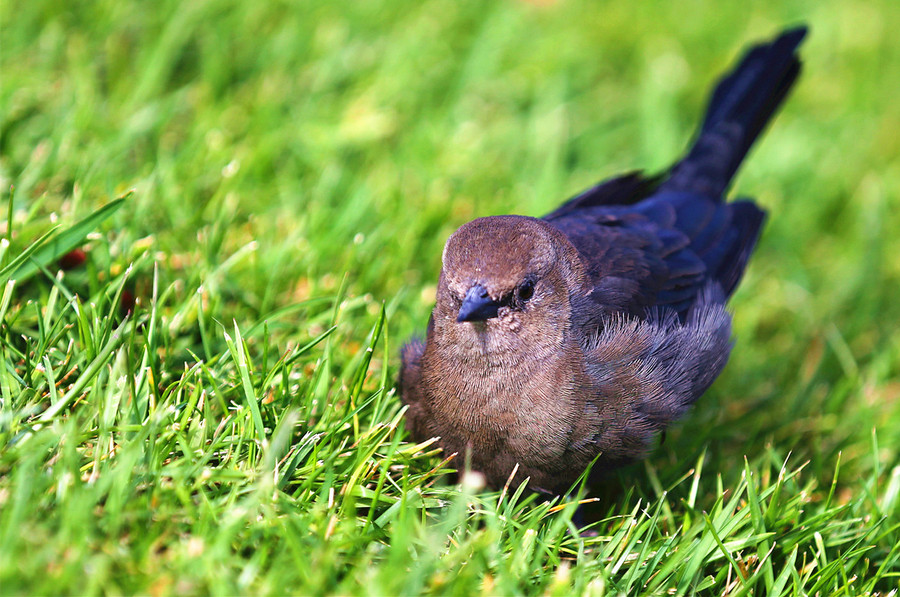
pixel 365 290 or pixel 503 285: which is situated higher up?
pixel 503 285

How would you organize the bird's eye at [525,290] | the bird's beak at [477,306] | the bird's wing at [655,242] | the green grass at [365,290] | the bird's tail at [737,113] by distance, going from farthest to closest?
the bird's tail at [737,113], the bird's wing at [655,242], the bird's eye at [525,290], the bird's beak at [477,306], the green grass at [365,290]

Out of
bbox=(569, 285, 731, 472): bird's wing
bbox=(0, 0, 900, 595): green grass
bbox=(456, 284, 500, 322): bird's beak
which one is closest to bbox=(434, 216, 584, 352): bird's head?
bbox=(456, 284, 500, 322): bird's beak

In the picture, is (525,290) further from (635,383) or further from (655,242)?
(655,242)

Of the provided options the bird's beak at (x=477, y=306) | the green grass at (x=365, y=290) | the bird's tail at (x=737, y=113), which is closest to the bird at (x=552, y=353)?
the bird's beak at (x=477, y=306)

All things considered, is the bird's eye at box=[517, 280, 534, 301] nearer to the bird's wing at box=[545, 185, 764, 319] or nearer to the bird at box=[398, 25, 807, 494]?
the bird at box=[398, 25, 807, 494]

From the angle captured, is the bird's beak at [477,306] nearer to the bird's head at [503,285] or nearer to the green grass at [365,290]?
the bird's head at [503,285]

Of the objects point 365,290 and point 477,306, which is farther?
point 365,290

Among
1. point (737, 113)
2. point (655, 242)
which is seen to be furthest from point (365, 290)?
point (737, 113)
